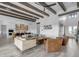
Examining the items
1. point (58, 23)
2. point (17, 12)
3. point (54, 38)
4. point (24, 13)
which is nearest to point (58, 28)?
point (58, 23)

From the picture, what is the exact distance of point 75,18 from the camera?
10.6ft

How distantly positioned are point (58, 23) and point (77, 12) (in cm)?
80

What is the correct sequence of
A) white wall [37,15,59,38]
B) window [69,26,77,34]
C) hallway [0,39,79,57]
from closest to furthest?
window [69,26,77,34] → hallway [0,39,79,57] → white wall [37,15,59,38]

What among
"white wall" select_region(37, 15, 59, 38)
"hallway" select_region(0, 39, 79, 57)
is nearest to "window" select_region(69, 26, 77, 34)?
"hallway" select_region(0, 39, 79, 57)

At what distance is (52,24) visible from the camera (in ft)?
12.9

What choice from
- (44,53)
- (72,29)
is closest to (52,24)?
(72,29)

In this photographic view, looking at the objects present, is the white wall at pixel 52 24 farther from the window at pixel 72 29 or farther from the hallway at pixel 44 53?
the hallway at pixel 44 53

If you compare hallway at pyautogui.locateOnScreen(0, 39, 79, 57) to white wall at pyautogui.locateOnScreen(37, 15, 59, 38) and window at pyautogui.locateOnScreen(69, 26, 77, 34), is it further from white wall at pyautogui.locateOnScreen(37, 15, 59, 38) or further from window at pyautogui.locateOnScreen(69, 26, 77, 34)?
white wall at pyautogui.locateOnScreen(37, 15, 59, 38)

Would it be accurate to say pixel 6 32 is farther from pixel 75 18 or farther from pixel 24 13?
pixel 75 18

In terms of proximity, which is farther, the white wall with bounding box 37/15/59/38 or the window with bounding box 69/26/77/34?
the white wall with bounding box 37/15/59/38

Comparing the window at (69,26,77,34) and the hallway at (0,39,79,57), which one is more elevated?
the window at (69,26,77,34)

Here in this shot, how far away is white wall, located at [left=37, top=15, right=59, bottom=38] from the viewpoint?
146 inches

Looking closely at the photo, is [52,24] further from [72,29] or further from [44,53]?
[44,53]

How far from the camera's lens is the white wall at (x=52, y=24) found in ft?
12.2
